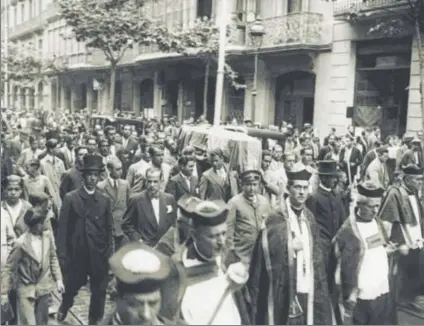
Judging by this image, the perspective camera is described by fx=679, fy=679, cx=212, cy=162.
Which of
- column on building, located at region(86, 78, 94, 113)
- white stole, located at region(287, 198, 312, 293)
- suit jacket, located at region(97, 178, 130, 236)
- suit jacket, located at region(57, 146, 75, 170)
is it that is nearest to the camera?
white stole, located at region(287, 198, 312, 293)

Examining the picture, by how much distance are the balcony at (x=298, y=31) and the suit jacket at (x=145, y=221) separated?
14888mm

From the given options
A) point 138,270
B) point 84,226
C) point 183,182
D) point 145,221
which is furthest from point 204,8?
point 138,270

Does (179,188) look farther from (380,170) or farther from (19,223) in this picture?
(380,170)

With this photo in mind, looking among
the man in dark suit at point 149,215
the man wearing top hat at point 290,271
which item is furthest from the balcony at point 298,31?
the man wearing top hat at point 290,271

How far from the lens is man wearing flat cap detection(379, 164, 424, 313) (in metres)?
7.10

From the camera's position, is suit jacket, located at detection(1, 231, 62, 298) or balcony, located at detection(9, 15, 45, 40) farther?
balcony, located at detection(9, 15, 45, 40)

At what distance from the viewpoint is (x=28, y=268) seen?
5.46 metres

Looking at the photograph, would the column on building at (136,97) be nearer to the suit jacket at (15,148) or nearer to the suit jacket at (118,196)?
the suit jacket at (15,148)

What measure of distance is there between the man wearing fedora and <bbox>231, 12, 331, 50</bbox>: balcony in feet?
50.1

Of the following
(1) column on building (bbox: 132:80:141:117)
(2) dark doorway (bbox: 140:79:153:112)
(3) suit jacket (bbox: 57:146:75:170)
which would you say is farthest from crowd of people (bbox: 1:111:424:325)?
(1) column on building (bbox: 132:80:141:117)

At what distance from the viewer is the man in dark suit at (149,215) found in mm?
6980

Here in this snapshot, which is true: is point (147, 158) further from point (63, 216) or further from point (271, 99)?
point (271, 99)

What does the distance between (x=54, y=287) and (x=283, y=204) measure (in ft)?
6.80

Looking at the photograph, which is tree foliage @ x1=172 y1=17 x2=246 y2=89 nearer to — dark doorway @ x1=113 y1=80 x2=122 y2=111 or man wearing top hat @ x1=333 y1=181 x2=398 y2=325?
dark doorway @ x1=113 y1=80 x2=122 y2=111
